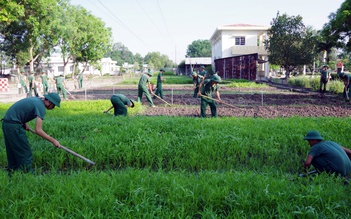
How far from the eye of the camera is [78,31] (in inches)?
1528

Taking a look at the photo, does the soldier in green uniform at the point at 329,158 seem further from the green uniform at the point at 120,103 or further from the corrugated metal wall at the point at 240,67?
the corrugated metal wall at the point at 240,67

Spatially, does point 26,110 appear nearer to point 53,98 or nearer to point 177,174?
point 53,98

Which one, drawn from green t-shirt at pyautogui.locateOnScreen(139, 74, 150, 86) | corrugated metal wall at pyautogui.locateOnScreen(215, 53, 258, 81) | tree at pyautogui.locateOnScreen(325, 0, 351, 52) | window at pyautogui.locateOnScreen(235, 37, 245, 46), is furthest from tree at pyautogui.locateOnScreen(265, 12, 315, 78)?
green t-shirt at pyautogui.locateOnScreen(139, 74, 150, 86)

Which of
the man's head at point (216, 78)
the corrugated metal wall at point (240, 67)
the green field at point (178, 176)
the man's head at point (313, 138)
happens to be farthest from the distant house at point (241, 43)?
the man's head at point (313, 138)

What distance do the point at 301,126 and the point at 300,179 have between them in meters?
3.20

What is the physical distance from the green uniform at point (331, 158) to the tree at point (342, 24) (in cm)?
1672

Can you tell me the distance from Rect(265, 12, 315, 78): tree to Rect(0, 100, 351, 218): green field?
21.3m

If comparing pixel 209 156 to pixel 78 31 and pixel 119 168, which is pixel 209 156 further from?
pixel 78 31

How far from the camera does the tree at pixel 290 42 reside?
2691 centimetres

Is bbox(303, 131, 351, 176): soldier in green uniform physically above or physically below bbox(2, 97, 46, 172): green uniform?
below

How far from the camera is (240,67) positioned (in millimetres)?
31500

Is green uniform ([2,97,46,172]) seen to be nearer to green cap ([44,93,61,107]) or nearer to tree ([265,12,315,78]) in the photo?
green cap ([44,93,61,107])

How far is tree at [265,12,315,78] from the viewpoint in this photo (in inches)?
1059

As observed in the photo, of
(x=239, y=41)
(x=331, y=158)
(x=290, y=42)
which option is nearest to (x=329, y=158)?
(x=331, y=158)
